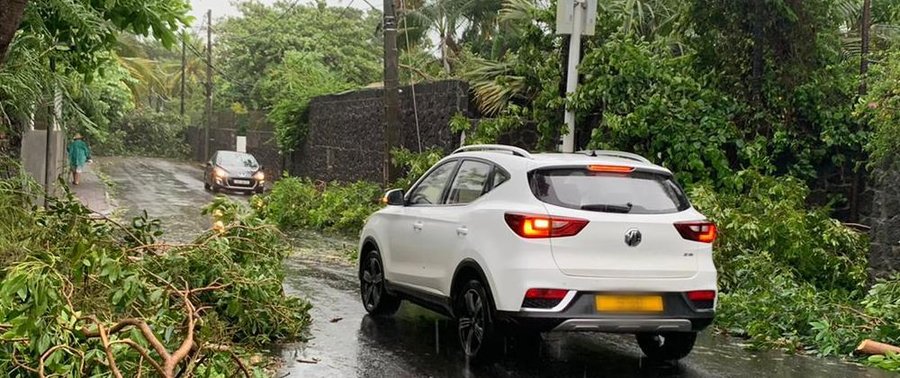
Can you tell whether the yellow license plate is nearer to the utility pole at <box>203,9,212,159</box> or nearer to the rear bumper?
the rear bumper

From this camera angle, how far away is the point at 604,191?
21.9 feet

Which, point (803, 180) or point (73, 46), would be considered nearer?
point (73, 46)

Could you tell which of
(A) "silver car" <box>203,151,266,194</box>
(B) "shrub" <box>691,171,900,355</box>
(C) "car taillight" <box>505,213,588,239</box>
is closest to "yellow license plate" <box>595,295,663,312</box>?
(C) "car taillight" <box>505,213,588,239</box>

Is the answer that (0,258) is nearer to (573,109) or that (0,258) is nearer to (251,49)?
(573,109)

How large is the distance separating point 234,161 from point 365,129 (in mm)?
8468

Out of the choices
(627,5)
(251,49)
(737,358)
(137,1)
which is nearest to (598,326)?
(737,358)

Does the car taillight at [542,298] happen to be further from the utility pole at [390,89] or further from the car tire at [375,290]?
the utility pole at [390,89]

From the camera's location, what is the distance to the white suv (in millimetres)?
6352

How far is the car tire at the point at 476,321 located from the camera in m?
6.72

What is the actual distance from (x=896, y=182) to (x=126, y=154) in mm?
52593

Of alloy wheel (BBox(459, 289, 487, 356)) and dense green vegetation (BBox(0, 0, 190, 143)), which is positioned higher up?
dense green vegetation (BBox(0, 0, 190, 143))

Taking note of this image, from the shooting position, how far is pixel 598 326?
6.32m

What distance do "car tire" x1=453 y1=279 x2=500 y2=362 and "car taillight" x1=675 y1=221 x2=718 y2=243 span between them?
4.82 ft

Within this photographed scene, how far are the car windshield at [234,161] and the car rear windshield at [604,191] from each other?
24.3 m
